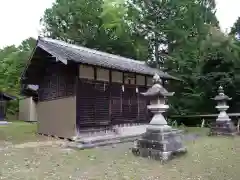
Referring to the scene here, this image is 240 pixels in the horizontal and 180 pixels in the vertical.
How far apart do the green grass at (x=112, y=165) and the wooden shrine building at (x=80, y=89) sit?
285 centimetres

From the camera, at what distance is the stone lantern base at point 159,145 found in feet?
25.5

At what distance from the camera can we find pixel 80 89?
11812 millimetres

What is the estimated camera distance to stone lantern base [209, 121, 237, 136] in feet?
41.1

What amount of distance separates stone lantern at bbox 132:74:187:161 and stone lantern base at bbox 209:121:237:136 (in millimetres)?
5167

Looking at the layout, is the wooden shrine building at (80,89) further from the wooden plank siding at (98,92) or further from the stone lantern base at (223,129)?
the stone lantern base at (223,129)

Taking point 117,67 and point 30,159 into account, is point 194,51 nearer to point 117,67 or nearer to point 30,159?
point 117,67

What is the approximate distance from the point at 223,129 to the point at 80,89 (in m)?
7.45

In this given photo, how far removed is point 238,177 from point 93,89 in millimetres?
7970

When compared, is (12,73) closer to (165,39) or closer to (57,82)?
(165,39)

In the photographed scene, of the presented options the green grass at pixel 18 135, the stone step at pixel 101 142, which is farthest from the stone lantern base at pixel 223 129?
the green grass at pixel 18 135

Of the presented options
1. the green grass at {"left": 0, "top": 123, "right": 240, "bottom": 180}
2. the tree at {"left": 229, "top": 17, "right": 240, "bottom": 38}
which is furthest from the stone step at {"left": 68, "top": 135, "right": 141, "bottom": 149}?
the tree at {"left": 229, "top": 17, "right": 240, "bottom": 38}

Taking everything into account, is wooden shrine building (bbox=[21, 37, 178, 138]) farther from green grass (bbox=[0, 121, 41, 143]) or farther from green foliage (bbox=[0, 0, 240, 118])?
green foliage (bbox=[0, 0, 240, 118])

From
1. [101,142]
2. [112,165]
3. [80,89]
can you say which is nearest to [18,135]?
[80,89]

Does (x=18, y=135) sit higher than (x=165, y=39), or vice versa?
(x=165, y=39)
